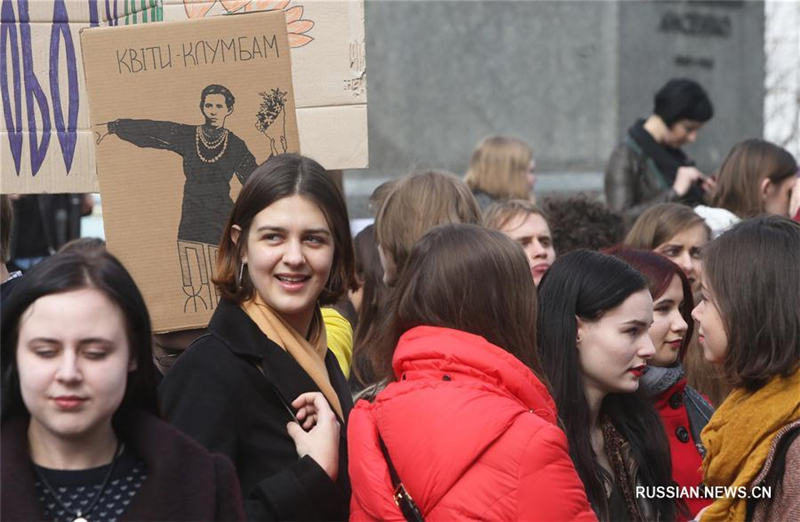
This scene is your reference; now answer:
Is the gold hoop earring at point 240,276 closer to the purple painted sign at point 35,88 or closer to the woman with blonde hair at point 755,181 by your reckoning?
the purple painted sign at point 35,88

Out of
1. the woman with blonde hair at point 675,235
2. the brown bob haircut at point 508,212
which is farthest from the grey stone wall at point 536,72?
the woman with blonde hair at point 675,235

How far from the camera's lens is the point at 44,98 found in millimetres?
3668

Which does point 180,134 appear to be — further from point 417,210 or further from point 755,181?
point 755,181

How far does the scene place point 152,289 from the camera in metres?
3.36

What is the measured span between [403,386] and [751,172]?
384cm

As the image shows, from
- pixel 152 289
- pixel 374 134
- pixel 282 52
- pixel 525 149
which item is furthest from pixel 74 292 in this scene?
pixel 374 134

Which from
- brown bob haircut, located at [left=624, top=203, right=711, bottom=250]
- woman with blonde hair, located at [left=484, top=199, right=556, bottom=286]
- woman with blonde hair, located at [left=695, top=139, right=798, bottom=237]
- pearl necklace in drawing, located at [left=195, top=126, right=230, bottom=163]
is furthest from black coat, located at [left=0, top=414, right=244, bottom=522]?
woman with blonde hair, located at [left=695, top=139, right=798, bottom=237]

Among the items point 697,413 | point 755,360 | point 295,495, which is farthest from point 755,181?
point 295,495

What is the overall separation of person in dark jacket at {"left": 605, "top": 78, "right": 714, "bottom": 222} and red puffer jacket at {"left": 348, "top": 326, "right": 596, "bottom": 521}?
→ 181 inches

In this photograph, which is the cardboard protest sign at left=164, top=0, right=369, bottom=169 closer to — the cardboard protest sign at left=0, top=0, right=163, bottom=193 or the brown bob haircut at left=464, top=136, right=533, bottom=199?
the cardboard protest sign at left=0, top=0, right=163, bottom=193

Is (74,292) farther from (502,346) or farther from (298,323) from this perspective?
(502,346)

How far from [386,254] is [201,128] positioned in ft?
3.76

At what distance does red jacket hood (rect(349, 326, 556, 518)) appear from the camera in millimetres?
2709

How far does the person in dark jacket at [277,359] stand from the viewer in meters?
2.79
